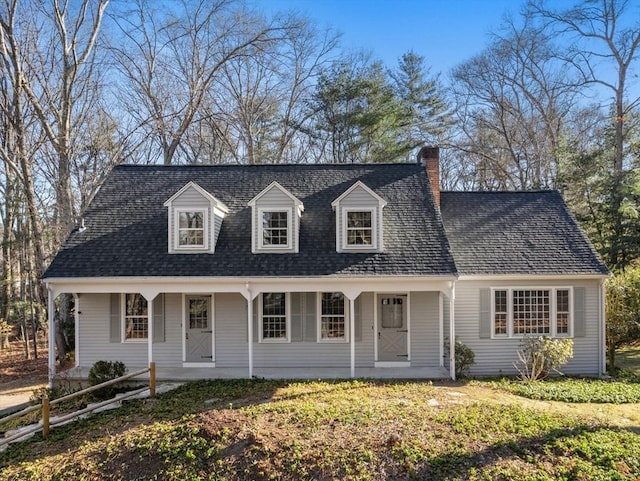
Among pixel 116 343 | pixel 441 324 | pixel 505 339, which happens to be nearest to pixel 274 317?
pixel 116 343

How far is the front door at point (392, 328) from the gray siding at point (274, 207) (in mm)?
3257

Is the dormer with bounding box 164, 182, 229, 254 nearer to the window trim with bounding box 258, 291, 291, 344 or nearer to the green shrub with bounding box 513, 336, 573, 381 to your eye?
the window trim with bounding box 258, 291, 291, 344

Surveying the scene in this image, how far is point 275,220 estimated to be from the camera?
12641mm

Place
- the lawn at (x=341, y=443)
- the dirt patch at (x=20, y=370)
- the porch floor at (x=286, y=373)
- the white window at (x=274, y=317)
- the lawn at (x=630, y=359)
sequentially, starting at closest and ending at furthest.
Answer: the lawn at (x=341, y=443)
the porch floor at (x=286, y=373)
the white window at (x=274, y=317)
the lawn at (x=630, y=359)
the dirt patch at (x=20, y=370)

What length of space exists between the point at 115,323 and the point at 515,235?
1287 centimetres

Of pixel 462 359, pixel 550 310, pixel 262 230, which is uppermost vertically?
pixel 262 230

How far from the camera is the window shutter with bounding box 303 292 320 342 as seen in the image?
40.9 feet

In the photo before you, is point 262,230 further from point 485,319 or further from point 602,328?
point 602,328

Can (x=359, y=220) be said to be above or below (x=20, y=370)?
above

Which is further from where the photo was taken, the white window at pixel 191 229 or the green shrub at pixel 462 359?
the white window at pixel 191 229

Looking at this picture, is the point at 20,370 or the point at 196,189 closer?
the point at 196,189

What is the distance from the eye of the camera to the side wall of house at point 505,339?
486 inches

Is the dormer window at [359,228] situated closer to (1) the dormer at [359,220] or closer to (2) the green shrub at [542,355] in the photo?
(1) the dormer at [359,220]

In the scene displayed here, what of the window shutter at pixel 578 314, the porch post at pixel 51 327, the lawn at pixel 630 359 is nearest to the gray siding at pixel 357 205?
the window shutter at pixel 578 314
